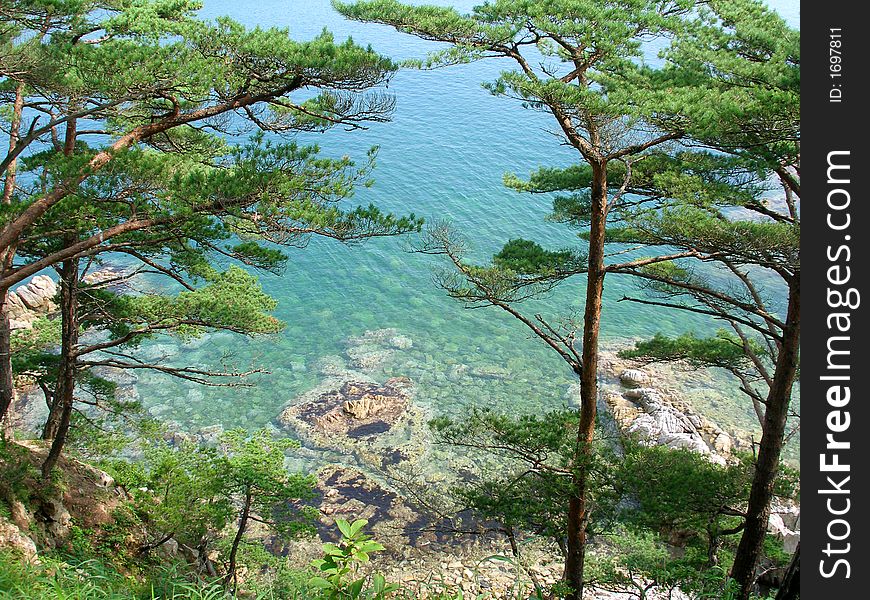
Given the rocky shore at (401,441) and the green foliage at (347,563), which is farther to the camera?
the rocky shore at (401,441)

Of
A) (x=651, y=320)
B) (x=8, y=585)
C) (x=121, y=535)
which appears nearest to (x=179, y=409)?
(x=121, y=535)

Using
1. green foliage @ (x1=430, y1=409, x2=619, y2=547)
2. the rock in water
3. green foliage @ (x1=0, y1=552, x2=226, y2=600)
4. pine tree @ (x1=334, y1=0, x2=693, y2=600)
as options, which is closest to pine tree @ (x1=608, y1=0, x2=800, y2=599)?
pine tree @ (x1=334, y1=0, x2=693, y2=600)

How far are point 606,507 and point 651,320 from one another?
12681mm

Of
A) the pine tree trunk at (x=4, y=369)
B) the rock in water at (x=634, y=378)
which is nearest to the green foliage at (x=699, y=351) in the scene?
the rock in water at (x=634, y=378)

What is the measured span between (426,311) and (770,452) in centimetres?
1307

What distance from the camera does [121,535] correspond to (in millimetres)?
8680

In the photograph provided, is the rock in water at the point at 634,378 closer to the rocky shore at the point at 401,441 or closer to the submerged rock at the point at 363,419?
the rocky shore at the point at 401,441

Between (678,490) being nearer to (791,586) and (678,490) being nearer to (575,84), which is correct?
(791,586)

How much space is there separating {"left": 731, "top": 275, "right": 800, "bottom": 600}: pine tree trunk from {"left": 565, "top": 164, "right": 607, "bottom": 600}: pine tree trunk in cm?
178

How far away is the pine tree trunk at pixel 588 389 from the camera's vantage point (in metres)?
7.09

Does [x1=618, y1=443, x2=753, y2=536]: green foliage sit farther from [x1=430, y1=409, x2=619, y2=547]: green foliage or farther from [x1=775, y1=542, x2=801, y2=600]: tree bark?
[x1=775, y1=542, x2=801, y2=600]: tree bark

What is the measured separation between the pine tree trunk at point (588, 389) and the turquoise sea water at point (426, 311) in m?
7.75

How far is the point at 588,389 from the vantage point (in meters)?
7.30

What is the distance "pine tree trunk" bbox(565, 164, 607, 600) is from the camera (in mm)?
7090
